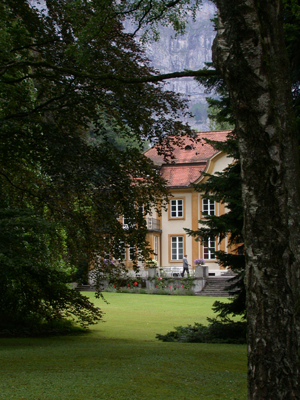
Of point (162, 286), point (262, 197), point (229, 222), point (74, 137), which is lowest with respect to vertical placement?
point (162, 286)

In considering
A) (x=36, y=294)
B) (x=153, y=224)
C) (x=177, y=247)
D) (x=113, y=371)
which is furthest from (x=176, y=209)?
(x=113, y=371)

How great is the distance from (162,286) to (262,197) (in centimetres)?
2479

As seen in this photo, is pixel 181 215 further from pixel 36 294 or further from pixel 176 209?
pixel 36 294

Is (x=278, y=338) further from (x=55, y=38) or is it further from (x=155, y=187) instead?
(x=55, y=38)

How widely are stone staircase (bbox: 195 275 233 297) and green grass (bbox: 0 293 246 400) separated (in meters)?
16.5

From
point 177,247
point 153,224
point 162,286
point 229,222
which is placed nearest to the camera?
point 229,222

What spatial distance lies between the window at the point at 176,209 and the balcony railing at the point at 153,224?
127 centimetres

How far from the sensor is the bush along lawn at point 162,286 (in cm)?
2675

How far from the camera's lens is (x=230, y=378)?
19.0ft

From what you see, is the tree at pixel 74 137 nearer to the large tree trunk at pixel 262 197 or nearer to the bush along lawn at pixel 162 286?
the large tree trunk at pixel 262 197

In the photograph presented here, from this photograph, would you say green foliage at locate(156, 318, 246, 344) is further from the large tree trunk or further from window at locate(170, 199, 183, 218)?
window at locate(170, 199, 183, 218)

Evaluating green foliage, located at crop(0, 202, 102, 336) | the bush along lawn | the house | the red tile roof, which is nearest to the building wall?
the house

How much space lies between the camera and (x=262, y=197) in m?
3.63

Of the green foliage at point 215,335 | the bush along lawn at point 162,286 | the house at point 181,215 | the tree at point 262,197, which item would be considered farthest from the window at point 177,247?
the tree at point 262,197
